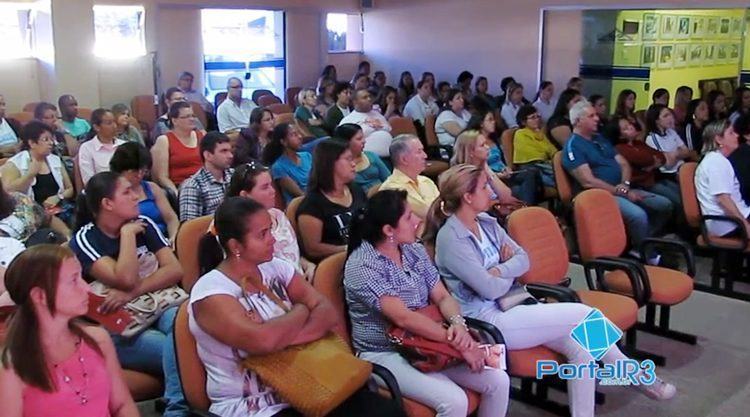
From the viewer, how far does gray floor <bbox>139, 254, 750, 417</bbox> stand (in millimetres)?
3408

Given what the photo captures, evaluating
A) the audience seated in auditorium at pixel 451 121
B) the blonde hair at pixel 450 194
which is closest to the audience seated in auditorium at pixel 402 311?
the blonde hair at pixel 450 194

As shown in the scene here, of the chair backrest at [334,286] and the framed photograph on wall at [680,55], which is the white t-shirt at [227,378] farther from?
the framed photograph on wall at [680,55]

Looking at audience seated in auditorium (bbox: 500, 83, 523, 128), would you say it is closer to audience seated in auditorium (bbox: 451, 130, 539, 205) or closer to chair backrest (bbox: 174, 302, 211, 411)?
audience seated in auditorium (bbox: 451, 130, 539, 205)

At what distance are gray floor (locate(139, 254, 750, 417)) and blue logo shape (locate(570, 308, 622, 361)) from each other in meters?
0.40

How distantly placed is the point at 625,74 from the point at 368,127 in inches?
184

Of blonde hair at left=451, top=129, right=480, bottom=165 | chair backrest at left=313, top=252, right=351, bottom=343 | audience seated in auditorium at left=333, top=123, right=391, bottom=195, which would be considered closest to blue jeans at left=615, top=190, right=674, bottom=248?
blonde hair at left=451, top=129, right=480, bottom=165

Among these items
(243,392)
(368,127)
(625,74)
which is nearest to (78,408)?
(243,392)

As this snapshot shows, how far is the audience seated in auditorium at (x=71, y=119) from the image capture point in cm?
756

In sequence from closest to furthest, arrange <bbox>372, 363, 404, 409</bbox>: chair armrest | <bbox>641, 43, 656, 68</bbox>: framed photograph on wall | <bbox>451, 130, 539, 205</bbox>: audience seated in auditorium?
<bbox>372, 363, 404, 409</bbox>: chair armrest
<bbox>451, 130, 539, 205</bbox>: audience seated in auditorium
<bbox>641, 43, 656, 68</bbox>: framed photograph on wall

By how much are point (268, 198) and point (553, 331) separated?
1410 millimetres

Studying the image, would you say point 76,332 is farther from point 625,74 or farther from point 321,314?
point 625,74

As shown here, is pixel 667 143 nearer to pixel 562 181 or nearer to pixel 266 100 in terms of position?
pixel 562 181

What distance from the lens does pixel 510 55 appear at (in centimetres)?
1091

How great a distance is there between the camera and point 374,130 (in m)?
6.89
